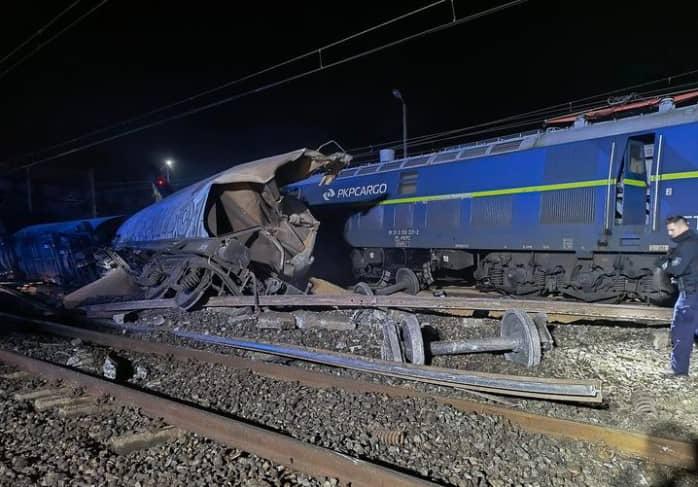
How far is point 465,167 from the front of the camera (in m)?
11.6

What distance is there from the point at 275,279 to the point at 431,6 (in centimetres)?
591

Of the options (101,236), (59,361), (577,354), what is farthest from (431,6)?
(101,236)

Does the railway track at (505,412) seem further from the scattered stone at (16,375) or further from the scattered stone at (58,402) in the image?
the scattered stone at (58,402)

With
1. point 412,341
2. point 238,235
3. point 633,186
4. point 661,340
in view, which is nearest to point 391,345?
point 412,341

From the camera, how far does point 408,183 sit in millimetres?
12961

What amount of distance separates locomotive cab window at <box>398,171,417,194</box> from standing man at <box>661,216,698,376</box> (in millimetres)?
7756

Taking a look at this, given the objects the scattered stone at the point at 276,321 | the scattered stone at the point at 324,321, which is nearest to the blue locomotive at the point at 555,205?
the scattered stone at the point at 324,321

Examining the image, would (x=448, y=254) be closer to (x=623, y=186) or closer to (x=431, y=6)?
(x=623, y=186)

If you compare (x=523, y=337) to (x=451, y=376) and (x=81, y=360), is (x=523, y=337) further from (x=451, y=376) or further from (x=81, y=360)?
(x=81, y=360)

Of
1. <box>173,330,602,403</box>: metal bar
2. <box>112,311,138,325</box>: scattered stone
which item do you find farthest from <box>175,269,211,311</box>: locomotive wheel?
<box>173,330,602,403</box>: metal bar

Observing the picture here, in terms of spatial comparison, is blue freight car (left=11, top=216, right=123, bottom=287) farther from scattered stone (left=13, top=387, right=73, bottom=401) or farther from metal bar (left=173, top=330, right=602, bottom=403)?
metal bar (left=173, top=330, right=602, bottom=403)

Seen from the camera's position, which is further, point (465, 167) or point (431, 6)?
point (465, 167)

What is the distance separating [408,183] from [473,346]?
311 inches

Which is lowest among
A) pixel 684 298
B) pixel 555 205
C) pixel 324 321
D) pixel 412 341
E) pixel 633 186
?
pixel 324 321
